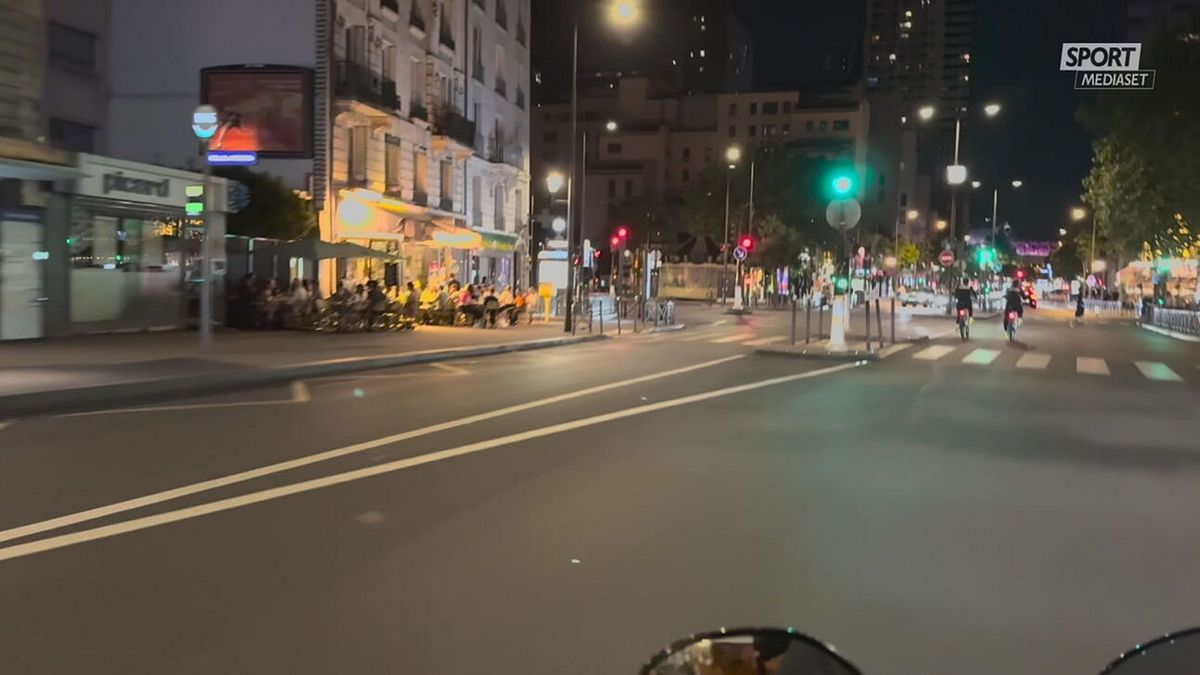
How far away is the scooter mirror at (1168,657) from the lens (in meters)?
2.58

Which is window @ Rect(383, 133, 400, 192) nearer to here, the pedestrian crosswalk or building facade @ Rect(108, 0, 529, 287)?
building facade @ Rect(108, 0, 529, 287)

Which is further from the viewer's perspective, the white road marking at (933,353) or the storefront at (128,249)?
the white road marking at (933,353)

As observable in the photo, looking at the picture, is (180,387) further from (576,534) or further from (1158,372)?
(1158,372)

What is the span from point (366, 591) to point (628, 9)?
2560 centimetres

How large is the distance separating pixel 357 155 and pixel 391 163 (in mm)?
2413

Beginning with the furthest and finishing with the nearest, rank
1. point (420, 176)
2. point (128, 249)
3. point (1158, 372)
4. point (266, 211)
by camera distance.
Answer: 1. point (420, 176)
2. point (266, 211)
3. point (128, 249)
4. point (1158, 372)

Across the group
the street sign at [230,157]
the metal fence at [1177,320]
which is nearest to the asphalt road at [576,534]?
the street sign at [230,157]

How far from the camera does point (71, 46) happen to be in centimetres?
3164

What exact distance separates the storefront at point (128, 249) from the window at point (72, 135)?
7566 millimetres

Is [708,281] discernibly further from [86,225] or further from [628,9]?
[86,225]

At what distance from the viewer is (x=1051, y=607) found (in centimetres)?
576

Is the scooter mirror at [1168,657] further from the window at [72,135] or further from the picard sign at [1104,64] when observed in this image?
the window at [72,135]

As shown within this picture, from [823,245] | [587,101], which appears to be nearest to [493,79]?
[823,245]

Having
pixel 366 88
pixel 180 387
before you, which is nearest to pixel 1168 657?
pixel 180 387
